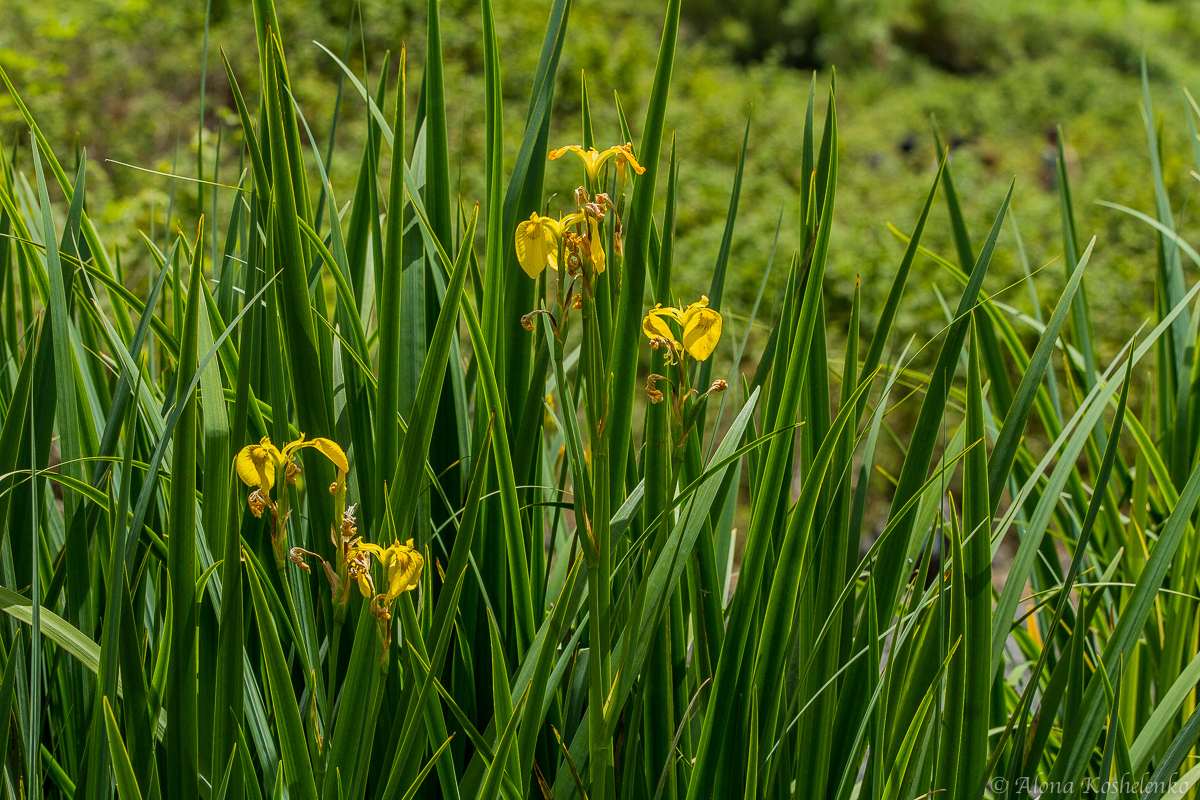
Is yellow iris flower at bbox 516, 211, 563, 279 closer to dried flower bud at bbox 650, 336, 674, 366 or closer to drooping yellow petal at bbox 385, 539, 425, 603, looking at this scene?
dried flower bud at bbox 650, 336, 674, 366

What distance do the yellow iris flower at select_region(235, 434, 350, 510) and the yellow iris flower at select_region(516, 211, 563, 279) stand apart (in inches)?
6.8

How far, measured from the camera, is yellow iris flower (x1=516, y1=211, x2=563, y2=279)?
0.53m

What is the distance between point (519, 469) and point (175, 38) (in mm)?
5960

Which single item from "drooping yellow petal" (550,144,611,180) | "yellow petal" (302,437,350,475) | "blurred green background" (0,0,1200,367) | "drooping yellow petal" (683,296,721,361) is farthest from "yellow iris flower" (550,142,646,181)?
"blurred green background" (0,0,1200,367)

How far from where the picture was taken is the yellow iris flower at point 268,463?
1.66ft

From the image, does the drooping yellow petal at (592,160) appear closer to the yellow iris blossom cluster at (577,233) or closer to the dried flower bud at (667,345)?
the yellow iris blossom cluster at (577,233)

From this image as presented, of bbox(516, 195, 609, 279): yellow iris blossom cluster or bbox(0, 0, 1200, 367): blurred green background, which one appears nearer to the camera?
bbox(516, 195, 609, 279): yellow iris blossom cluster

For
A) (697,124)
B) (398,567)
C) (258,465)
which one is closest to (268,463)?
(258,465)

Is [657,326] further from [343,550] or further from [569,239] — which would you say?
[343,550]

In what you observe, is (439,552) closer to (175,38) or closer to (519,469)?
(519,469)

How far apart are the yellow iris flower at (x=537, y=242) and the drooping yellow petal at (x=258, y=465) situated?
201 mm

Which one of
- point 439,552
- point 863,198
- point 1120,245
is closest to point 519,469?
point 439,552

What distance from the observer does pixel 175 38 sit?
539 centimetres

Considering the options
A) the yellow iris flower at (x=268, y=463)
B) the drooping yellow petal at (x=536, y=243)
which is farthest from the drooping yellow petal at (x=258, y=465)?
the drooping yellow petal at (x=536, y=243)
